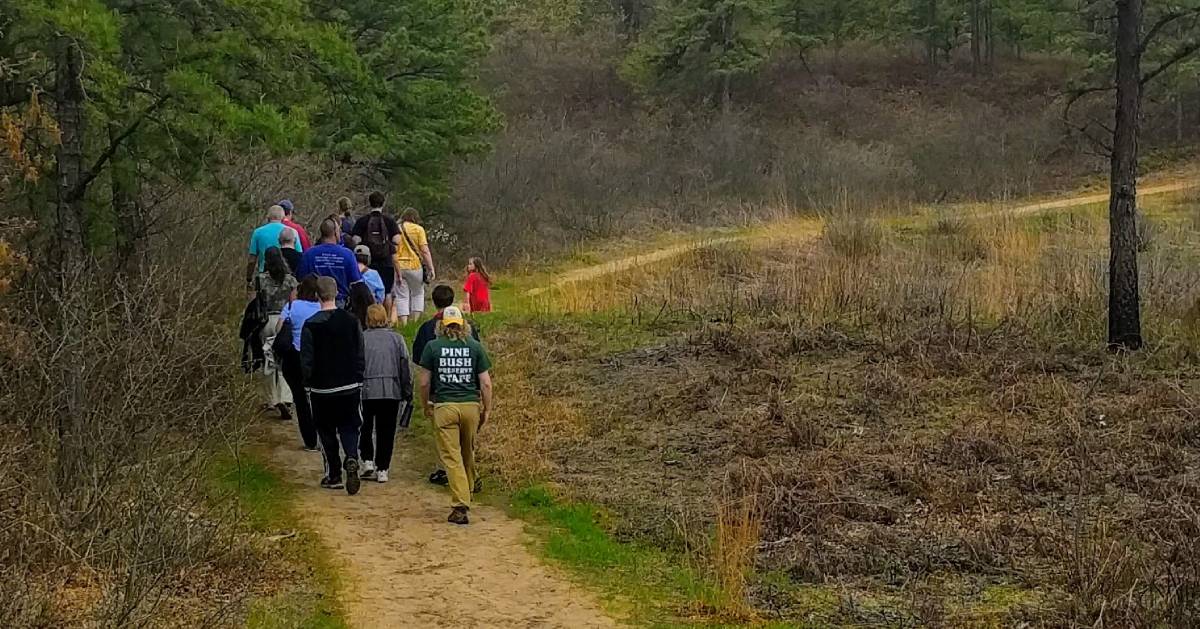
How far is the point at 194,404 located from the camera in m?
9.15

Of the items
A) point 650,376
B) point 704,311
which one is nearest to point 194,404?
point 650,376

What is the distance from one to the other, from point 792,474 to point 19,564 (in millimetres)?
5050

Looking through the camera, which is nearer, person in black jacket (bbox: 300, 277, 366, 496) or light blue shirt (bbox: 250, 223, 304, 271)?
person in black jacket (bbox: 300, 277, 366, 496)

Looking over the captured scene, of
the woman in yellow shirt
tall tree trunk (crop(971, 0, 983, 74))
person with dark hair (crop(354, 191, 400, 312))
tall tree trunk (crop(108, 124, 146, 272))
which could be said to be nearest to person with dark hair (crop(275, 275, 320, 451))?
tall tree trunk (crop(108, 124, 146, 272))

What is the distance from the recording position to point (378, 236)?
1416 centimetres

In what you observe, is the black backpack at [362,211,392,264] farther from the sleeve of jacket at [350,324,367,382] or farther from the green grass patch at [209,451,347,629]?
the sleeve of jacket at [350,324,367,382]

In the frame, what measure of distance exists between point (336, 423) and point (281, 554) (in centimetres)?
174

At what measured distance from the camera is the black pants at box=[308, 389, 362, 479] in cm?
933

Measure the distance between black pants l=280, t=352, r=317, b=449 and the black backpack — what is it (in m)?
3.65

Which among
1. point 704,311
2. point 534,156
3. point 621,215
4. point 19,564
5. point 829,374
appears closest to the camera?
point 19,564

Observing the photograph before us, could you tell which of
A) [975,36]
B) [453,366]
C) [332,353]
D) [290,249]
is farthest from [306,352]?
[975,36]

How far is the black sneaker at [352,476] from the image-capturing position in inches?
371

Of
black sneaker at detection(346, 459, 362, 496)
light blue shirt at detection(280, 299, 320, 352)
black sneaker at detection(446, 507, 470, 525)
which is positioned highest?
light blue shirt at detection(280, 299, 320, 352)

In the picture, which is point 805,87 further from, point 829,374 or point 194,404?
point 194,404
